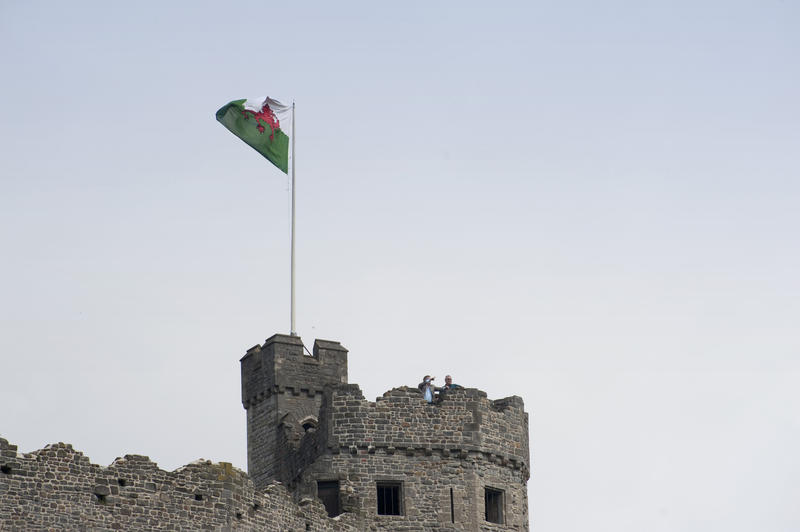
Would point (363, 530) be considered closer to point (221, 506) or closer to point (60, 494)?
point (221, 506)

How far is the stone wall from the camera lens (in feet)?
190

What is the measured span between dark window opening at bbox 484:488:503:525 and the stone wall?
25.5 feet

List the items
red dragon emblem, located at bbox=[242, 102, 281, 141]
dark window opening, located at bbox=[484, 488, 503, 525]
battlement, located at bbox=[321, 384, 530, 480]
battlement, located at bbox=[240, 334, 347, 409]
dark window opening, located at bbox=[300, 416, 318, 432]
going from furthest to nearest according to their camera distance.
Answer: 1. red dragon emblem, located at bbox=[242, 102, 281, 141]
2. battlement, located at bbox=[240, 334, 347, 409]
3. dark window opening, located at bbox=[300, 416, 318, 432]
4. dark window opening, located at bbox=[484, 488, 503, 525]
5. battlement, located at bbox=[321, 384, 530, 480]

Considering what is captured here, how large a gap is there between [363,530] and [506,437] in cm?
620

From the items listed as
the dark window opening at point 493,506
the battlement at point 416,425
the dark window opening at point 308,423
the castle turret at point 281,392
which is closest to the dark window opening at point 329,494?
the battlement at point 416,425

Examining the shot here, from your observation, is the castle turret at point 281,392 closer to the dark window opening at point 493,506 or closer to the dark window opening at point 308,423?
the dark window opening at point 308,423

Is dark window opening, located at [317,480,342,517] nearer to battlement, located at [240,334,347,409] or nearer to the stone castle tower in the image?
the stone castle tower

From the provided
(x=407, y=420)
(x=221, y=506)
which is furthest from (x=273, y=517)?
(x=407, y=420)

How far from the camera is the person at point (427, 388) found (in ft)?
Result: 229

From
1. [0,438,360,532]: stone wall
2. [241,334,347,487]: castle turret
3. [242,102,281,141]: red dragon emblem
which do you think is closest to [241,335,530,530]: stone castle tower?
[241,334,347,487]: castle turret

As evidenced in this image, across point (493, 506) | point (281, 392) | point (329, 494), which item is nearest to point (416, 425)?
point (329, 494)

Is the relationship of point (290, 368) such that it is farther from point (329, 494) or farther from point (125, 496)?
point (125, 496)

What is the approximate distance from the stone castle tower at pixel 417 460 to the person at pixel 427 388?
47 cm

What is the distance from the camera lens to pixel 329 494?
68.4m
